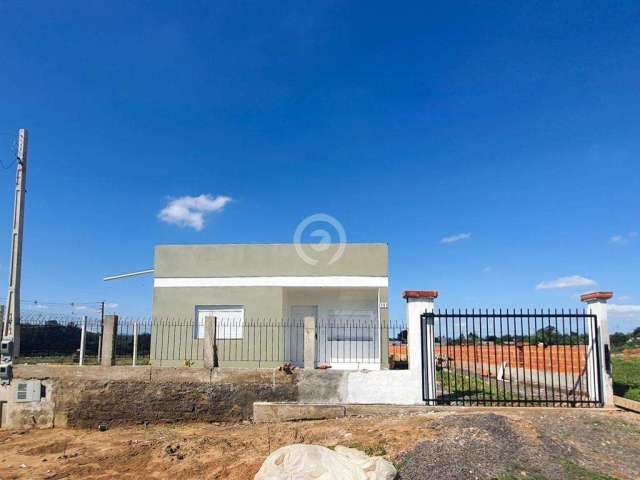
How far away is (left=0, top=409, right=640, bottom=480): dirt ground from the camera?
6.45m

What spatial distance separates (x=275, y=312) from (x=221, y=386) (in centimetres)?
655

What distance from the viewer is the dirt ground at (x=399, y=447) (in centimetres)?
645

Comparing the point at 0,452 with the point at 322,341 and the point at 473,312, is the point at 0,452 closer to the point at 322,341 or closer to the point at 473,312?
the point at 473,312

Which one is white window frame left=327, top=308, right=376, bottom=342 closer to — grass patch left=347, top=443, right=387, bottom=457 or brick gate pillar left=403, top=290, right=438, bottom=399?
brick gate pillar left=403, top=290, right=438, bottom=399

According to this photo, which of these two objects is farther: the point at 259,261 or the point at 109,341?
the point at 259,261

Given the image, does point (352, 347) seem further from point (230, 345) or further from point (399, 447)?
point (399, 447)

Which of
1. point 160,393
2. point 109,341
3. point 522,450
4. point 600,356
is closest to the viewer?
point 522,450

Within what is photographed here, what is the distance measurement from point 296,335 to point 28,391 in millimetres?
8678

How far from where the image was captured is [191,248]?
17.2 metres

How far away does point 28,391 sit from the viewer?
10.2m

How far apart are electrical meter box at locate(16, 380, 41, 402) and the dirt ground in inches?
31.4

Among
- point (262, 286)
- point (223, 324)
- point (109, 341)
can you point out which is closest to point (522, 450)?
point (109, 341)

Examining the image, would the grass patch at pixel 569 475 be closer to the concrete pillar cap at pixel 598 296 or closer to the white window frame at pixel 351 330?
the concrete pillar cap at pixel 598 296

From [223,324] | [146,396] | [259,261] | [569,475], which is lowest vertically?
[569,475]
